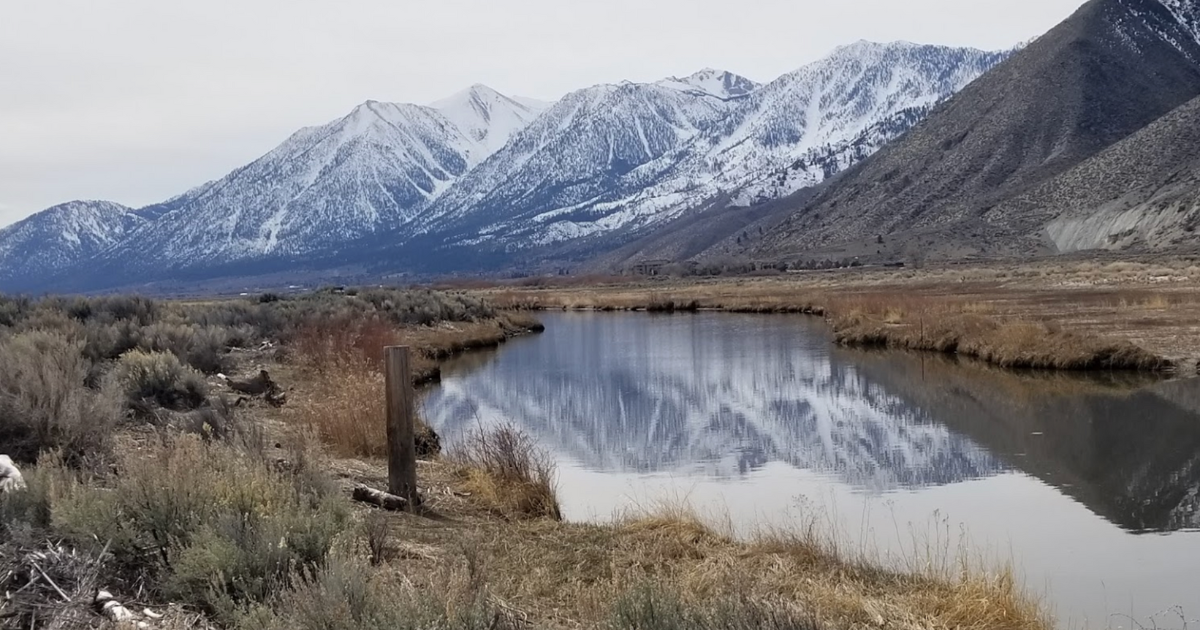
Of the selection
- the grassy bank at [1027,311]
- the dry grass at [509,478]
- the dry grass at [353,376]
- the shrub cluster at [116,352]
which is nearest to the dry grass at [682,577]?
the dry grass at [509,478]

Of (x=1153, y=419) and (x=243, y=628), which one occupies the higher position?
(x=243, y=628)

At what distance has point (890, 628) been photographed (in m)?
5.86

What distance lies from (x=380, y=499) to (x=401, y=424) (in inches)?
28.8

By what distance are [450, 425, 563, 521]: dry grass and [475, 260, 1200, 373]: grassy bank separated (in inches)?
612

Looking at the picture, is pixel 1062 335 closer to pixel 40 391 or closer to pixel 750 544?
pixel 750 544

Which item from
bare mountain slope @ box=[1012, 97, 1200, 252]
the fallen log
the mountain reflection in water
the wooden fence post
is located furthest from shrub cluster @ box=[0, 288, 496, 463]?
bare mountain slope @ box=[1012, 97, 1200, 252]

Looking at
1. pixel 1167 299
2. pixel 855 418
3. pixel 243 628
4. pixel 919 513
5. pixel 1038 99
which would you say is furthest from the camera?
pixel 1038 99

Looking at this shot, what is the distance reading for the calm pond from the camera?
9648 mm

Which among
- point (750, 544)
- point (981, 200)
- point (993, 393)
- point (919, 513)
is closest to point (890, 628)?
point (750, 544)

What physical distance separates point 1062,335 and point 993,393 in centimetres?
454

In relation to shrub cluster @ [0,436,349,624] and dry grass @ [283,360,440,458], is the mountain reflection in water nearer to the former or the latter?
dry grass @ [283,360,440,458]

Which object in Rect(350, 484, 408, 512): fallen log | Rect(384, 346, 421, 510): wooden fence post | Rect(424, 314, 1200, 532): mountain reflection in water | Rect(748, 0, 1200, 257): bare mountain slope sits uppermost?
Rect(748, 0, 1200, 257): bare mountain slope

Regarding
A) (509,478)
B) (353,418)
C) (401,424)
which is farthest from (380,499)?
(353,418)

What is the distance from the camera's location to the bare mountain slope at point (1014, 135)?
100000 mm
